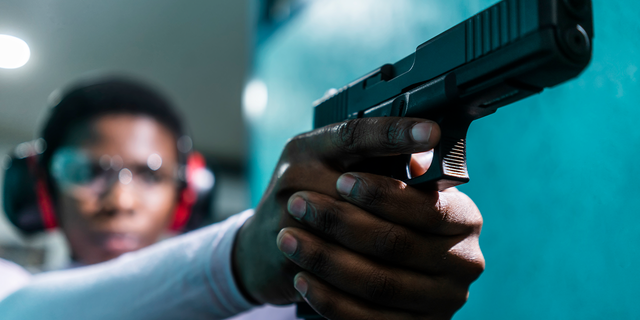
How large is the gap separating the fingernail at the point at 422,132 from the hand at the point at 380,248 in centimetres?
6

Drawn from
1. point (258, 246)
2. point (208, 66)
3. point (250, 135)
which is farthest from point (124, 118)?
point (208, 66)

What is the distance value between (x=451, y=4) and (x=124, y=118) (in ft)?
3.33

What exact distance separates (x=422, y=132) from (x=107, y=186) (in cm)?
105

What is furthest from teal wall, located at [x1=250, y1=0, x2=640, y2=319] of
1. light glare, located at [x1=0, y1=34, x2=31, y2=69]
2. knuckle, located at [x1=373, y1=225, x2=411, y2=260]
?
light glare, located at [x1=0, y1=34, x2=31, y2=69]

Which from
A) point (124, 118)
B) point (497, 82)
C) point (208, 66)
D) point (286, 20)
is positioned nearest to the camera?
point (497, 82)

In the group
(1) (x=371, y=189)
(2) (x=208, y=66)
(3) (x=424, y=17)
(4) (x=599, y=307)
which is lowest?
(4) (x=599, y=307)

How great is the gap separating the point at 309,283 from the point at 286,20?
1088mm

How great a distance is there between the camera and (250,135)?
162 cm

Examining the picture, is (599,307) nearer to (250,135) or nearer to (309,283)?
(309,283)

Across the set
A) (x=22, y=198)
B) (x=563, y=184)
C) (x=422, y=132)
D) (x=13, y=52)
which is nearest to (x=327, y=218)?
(x=422, y=132)

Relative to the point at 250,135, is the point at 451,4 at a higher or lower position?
higher

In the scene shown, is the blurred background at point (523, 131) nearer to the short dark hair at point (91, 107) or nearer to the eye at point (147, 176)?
the short dark hair at point (91, 107)

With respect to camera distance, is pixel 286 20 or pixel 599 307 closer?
pixel 599 307

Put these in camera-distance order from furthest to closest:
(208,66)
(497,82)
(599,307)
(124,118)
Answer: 1. (208,66)
2. (124,118)
3. (599,307)
4. (497,82)
